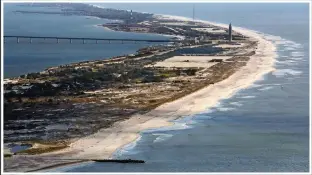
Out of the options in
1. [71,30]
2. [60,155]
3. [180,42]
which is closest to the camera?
[60,155]

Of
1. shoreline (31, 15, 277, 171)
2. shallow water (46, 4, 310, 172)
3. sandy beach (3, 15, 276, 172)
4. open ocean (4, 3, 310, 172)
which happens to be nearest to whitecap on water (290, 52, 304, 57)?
shoreline (31, 15, 277, 171)

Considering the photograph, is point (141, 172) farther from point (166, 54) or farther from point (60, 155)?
point (166, 54)

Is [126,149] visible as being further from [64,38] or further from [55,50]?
[64,38]

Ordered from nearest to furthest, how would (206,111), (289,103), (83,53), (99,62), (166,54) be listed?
(206,111) < (289,103) < (99,62) < (166,54) < (83,53)

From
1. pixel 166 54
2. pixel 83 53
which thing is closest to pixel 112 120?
pixel 166 54

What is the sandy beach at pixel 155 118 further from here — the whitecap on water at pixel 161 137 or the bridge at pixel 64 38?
the bridge at pixel 64 38

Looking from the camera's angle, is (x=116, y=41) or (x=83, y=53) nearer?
(x=83, y=53)

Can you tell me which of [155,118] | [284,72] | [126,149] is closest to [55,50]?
[284,72]

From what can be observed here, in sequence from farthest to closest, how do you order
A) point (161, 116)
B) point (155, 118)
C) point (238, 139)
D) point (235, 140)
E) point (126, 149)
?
Answer: point (161, 116), point (155, 118), point (238, 139), point (235, 140), point (126, 149)

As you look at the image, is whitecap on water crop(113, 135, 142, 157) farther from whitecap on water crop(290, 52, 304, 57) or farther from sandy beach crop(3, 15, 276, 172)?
whitecap on water crop(290, 52, 304, 57)
